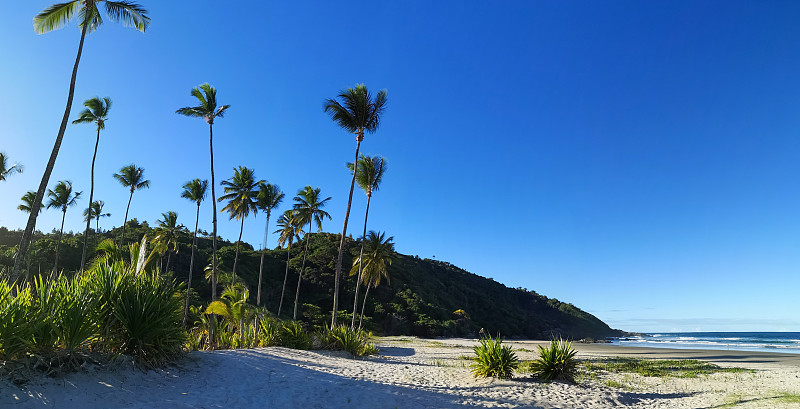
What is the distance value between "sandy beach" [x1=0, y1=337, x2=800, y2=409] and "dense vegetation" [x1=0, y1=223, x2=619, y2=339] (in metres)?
21.2

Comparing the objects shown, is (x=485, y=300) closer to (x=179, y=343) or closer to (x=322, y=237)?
(x=322, y=237)

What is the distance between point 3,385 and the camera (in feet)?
17.7

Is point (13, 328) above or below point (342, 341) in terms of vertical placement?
above

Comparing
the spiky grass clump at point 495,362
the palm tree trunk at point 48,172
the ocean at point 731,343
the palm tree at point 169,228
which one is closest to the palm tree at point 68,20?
the palm tree trunk at point 48,172

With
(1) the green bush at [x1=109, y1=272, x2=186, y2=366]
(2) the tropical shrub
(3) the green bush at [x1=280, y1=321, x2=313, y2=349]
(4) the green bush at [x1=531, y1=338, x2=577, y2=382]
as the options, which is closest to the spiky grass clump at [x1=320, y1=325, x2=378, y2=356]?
(3) the green bush at [x1=280, y1=321, x2=313, y2=349]

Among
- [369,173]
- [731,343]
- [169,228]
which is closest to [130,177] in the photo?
[169,228]

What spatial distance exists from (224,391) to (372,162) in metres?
19.4

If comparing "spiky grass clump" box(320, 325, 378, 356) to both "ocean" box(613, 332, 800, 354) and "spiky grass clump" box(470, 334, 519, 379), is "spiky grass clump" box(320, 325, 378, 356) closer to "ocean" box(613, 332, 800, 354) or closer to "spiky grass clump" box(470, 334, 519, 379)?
"spiky grass clump" box(470, 334, 519, 379)

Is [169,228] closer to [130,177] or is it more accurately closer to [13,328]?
[130,177]

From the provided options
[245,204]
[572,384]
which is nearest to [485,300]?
[245,204]

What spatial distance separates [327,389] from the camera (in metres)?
7.98

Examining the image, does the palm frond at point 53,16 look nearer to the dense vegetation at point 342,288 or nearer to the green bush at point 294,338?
the green bush at point 294,338

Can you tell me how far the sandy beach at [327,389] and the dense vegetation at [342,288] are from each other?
834 inches

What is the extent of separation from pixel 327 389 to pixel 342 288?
50434 millimetres
